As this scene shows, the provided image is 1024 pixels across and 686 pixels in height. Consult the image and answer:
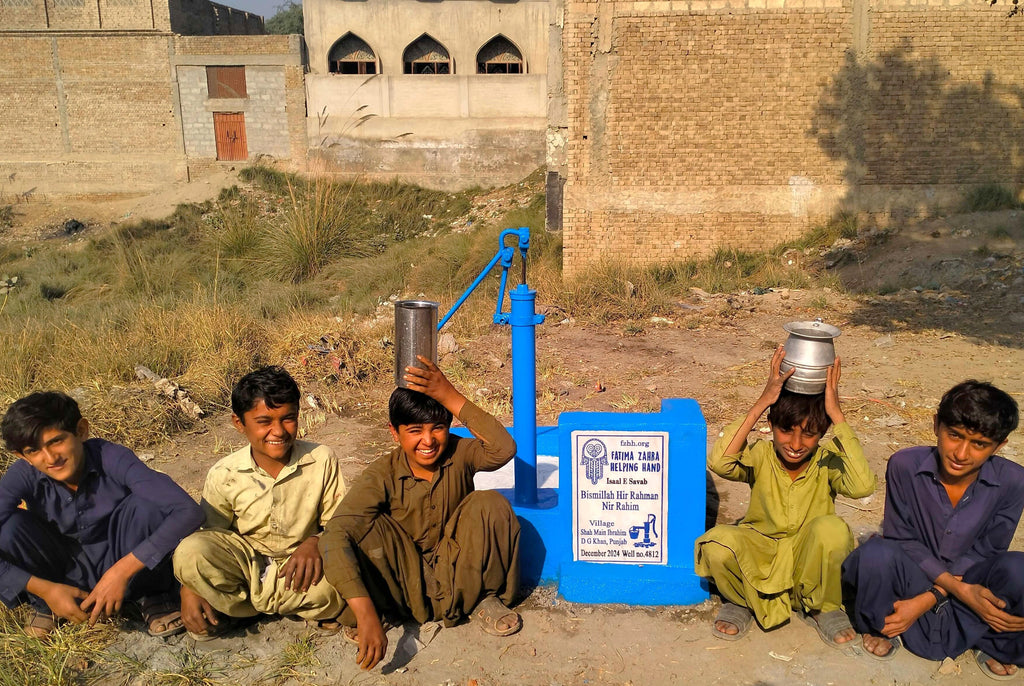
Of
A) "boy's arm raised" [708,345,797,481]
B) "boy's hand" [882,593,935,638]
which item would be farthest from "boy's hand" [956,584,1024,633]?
"boy's arm raised" [708,345,797,481]

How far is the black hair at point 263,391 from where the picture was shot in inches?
108

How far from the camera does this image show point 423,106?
18234 millimetres

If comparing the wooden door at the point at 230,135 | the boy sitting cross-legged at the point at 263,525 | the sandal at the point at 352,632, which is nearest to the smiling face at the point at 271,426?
the boy sitting cross-legged at the point at 263,525

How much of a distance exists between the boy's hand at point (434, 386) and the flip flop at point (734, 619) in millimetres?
1196

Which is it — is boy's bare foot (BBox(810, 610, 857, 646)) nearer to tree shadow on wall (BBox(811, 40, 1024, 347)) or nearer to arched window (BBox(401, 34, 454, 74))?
tree shadow on wall (BBox(811, 40, 1024, 347))

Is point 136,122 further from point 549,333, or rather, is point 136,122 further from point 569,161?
point 549,333

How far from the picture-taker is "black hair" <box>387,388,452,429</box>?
8.87ft

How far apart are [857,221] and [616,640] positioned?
873cm

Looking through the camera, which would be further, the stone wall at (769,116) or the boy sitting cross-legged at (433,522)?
the stone wall at (769,116)

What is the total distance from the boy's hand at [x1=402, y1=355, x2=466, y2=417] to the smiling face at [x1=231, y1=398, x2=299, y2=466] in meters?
0.47

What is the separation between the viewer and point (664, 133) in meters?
9.81

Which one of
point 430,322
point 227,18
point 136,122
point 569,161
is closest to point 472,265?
point 569,161

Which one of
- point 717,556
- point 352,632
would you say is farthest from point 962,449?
point 352,632

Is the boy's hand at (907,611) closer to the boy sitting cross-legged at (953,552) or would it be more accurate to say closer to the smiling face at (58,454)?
the boy sitting cross-legged at (953,552)
